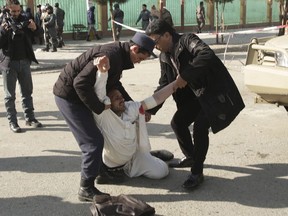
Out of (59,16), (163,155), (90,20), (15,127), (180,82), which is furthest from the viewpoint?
(90,20)

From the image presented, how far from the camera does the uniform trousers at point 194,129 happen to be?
431cm

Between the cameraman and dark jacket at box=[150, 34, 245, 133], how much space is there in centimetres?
283

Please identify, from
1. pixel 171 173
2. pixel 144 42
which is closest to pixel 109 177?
pixel 171 173

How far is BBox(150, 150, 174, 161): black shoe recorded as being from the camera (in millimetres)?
5172

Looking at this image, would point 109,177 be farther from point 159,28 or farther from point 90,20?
point 90,20

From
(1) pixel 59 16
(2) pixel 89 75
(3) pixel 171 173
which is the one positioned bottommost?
(3) pixel 171 173

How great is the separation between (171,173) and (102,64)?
5.26 feet

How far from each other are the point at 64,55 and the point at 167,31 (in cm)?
1202

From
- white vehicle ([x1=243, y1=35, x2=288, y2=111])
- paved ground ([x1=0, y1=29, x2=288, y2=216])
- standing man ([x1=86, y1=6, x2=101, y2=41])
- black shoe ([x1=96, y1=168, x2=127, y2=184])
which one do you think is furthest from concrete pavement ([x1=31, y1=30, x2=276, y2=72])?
black shoe ([x1=96, y1=168, x2=127, y2=184])

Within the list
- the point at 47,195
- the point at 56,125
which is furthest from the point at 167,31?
the point at 56,125

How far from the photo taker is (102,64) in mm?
3779

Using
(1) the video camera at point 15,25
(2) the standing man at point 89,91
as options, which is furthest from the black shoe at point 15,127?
(2) the standing man at point 89,91

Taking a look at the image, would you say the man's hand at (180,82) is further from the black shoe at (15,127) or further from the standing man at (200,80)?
the black shoe at (15,127)

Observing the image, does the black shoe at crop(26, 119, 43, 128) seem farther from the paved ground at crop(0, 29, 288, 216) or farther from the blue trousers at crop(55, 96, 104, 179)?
the blue trousers at crop(55, 96, 104, 179)
